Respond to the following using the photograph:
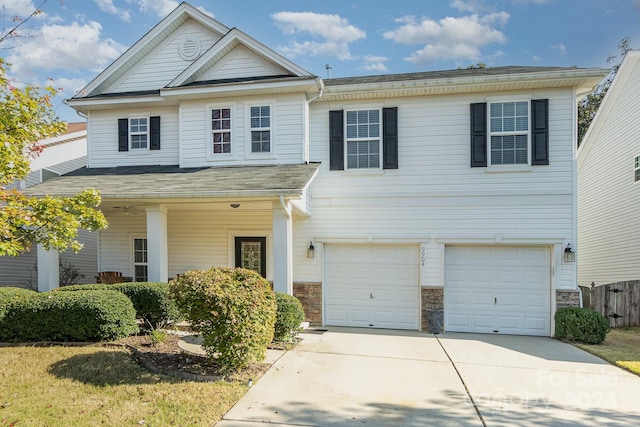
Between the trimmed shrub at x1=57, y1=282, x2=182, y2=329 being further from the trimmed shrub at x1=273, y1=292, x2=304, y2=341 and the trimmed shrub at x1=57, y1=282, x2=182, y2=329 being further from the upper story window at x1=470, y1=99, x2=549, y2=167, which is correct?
the upper story window at x1=470, y1=99, x2=549, y2=167

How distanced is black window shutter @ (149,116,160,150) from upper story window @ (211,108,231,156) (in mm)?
1912

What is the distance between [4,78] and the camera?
5340 millimetres

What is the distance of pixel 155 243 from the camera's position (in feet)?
29.8

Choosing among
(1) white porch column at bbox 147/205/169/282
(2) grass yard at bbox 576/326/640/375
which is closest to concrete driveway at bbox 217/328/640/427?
(2) grass yard at bbox 576/326/640/375

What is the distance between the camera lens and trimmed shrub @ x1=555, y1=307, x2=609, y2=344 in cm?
811

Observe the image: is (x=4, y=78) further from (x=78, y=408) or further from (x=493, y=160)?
(x=493, y=160)

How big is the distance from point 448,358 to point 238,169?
6.46 m

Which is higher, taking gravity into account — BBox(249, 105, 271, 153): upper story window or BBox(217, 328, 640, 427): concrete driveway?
BBox(249, 105, 271, 153): upper story window

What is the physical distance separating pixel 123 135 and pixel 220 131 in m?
3.28

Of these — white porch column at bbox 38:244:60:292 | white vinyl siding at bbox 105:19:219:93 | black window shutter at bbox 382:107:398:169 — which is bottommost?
white porch column at bbox 38:244:60:292

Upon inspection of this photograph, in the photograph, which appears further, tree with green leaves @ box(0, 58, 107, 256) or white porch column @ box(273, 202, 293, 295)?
white porch column @ box(273, 202, 293, 295)

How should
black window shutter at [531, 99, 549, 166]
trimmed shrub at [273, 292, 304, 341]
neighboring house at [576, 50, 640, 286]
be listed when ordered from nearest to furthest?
trimmed shrub at [273, 292, 304, 341], black window shutter at [531, 99, 549, 166], neighboring house at [576, 50, 640, 286]

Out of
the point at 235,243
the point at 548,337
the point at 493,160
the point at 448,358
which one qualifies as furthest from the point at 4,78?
the point at 548,337

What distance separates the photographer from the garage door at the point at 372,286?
9680 mm
